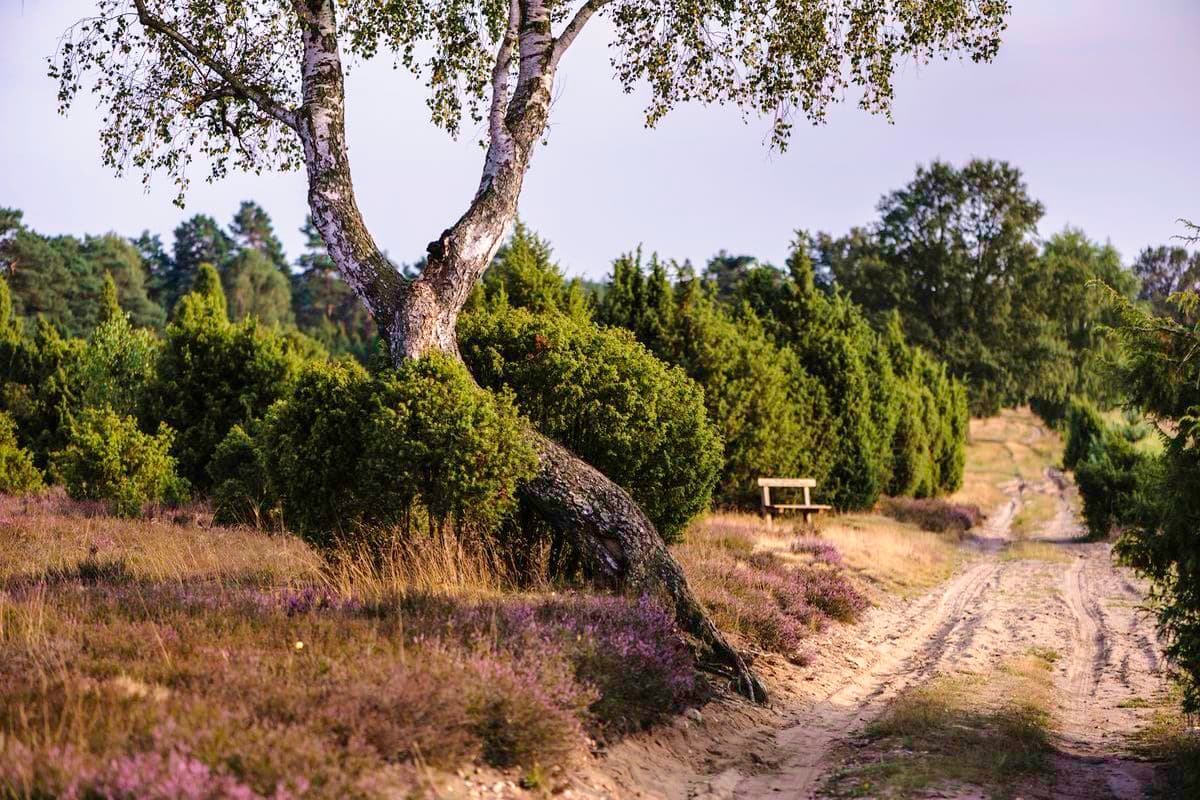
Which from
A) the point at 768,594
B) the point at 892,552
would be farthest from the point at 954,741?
the point at 892,552

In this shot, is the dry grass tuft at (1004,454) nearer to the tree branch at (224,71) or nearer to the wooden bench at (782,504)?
Answer: the wooden bench at (782,504)

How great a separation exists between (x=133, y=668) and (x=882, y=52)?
11.1 m

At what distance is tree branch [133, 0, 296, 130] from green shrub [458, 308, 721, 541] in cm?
307

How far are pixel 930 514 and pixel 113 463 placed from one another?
82.0 feet

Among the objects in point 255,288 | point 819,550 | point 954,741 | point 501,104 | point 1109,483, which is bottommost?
point 954,741

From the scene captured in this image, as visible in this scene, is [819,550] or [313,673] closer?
[313,673]

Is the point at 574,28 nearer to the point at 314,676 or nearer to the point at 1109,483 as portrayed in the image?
the point at 314,676

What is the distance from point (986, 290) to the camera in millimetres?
58969

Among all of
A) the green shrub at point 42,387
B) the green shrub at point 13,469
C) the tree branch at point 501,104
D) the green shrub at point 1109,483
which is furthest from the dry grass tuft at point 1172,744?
the green shrub at point 42,387

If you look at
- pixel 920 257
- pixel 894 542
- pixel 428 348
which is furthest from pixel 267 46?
pixel 920 257

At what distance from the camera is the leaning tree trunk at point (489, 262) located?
9508 mm

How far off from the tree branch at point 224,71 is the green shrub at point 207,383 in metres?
13.1

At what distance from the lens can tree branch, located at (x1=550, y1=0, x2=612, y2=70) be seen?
1134 centimetres

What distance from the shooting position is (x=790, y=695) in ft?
32.6
